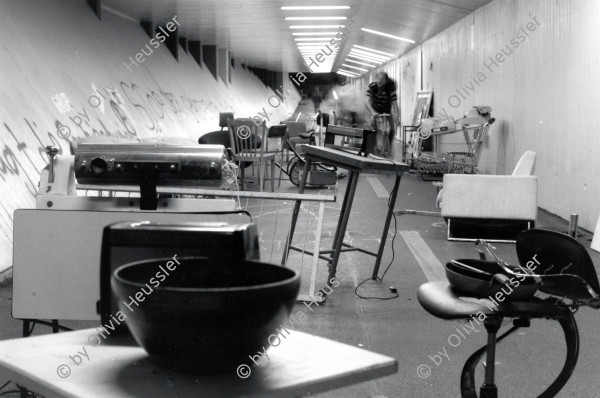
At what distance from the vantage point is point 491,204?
6734 mm

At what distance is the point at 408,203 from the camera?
9680 millimetres

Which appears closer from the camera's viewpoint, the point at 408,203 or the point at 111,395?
the point at 111,395

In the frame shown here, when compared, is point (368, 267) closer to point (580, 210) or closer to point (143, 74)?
point (580, 210)

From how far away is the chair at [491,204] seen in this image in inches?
262

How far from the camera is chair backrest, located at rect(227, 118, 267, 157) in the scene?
9.81 m

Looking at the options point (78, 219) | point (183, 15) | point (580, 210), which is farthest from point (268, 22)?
point (78, 219)

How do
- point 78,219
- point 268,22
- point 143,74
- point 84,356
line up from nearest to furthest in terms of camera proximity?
1. point 84,356
2. point 78,219
3. point 143,74
4. point 268,22

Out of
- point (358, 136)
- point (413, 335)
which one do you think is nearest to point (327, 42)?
point (358, 136)

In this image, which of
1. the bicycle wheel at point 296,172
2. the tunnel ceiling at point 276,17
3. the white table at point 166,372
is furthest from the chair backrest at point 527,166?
the white table at point 166,372

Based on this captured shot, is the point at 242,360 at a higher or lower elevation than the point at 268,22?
lower

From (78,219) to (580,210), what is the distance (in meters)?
6.11

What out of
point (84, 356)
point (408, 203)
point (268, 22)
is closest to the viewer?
point (84, 356)

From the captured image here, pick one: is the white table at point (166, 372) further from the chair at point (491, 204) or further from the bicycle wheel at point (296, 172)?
the bicycle wheel at point (296, 172)

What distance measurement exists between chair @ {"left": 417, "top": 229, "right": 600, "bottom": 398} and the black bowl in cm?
132
